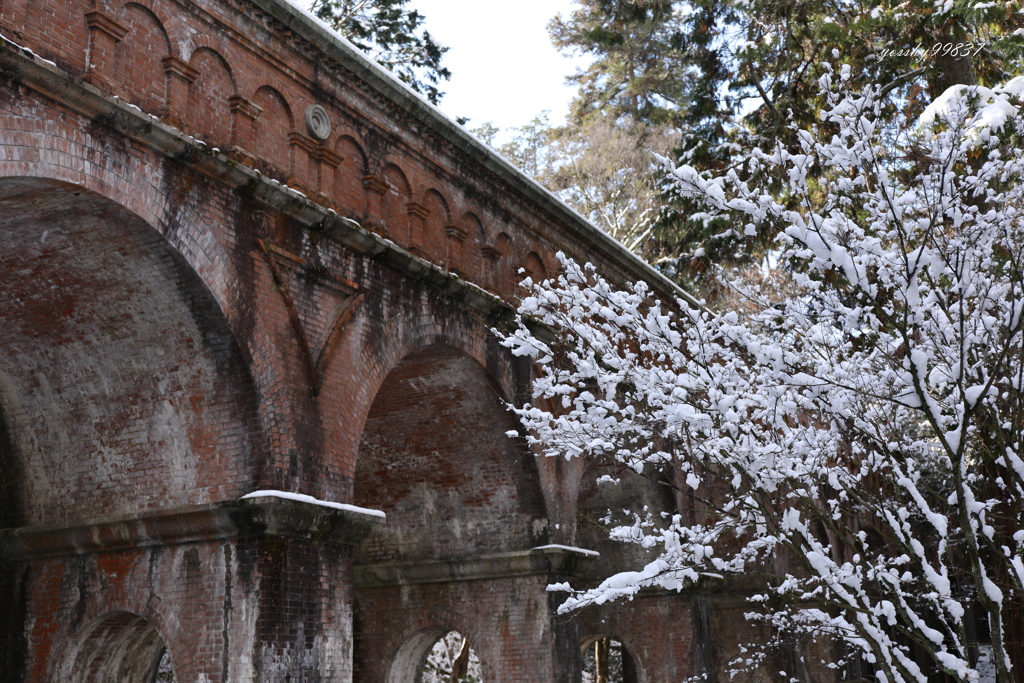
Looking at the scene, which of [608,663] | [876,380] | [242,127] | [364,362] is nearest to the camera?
[876,380]

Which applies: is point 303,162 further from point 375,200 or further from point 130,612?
point 130,612

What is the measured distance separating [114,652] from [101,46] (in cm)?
491

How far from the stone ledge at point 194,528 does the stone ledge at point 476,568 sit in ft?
10.5

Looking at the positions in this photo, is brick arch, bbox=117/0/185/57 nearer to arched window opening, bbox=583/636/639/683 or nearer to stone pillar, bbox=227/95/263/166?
stone pillar, bbox=227/95/263/166

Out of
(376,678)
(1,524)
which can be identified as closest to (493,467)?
(376,678)

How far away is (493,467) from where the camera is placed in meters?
11.6

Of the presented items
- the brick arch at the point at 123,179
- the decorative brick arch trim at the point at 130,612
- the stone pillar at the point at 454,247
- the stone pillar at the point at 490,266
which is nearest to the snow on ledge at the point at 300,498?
the decorative brick arch trim at the point at 130,612

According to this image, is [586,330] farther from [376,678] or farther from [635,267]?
[635,267]

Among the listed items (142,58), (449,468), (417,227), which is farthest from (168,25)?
(449,468)

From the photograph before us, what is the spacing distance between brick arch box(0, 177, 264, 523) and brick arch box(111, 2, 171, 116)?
99 centimetres

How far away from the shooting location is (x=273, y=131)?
28.8 feet

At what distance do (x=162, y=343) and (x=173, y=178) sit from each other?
4.18 feet

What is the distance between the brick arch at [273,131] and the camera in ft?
28.2

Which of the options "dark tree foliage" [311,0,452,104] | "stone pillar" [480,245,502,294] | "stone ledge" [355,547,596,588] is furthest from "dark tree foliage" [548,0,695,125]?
"stone ledge" [355,547,596,588]
